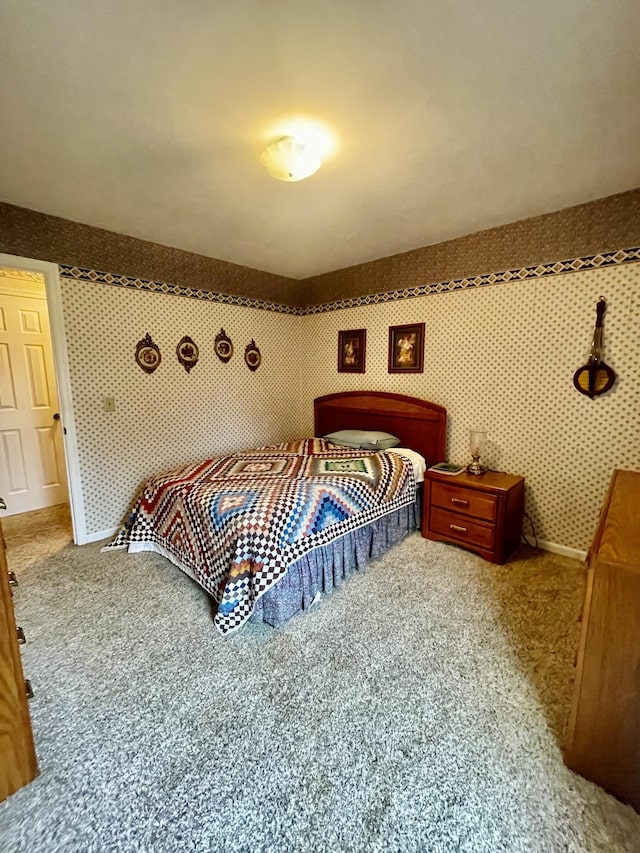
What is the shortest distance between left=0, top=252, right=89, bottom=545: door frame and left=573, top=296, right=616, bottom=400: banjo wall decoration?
3588 mm

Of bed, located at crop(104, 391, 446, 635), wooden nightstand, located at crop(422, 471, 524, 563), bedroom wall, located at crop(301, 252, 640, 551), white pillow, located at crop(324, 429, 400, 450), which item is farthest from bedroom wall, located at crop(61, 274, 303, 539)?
wooden nightstand, located at crop(422, 471, 524, 563)

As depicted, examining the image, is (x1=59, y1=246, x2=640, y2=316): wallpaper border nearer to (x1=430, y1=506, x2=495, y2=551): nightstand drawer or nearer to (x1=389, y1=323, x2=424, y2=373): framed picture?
(x1=389, y1=323, x2=424, y2=373): framed picture

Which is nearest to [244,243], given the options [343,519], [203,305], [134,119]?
[203,305]

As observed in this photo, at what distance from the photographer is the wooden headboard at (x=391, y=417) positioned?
3.13 metres

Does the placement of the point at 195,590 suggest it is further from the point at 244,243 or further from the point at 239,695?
the point at 244,243

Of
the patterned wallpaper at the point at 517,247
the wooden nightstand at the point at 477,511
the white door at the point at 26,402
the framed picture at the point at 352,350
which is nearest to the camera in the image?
the patterned wallpaper at the point at 517,247

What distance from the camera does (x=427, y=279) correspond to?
121 inches

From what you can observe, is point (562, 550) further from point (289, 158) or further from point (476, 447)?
point (289, 158)

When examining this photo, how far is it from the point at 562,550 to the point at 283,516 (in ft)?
6.87

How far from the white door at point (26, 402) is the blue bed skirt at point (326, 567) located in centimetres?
297

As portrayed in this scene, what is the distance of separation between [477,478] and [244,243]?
2632 millimetres

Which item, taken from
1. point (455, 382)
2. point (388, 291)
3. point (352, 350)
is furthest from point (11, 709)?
point (388, 291)

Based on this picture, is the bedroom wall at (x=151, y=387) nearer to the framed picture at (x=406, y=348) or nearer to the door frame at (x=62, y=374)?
the door frame at (x=62, y=374)

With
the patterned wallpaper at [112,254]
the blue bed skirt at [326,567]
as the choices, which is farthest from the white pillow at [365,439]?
the patterned wallpaper at [112,254]
